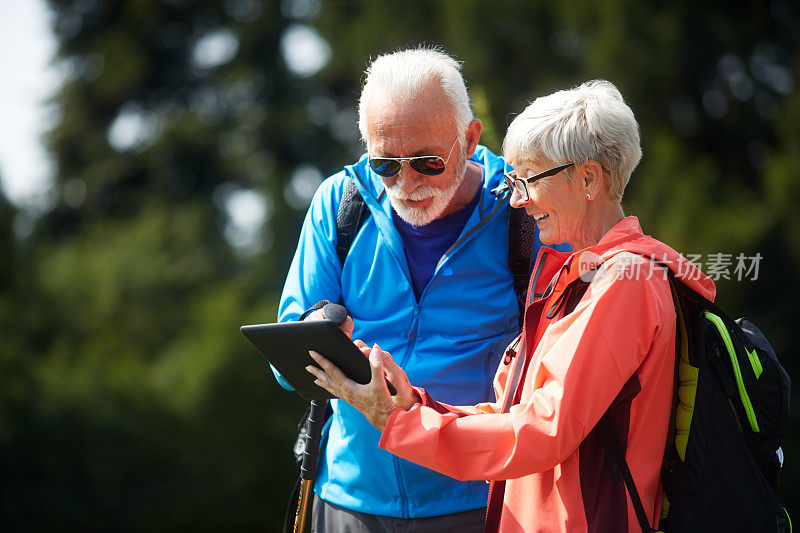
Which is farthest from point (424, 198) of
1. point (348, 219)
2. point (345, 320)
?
point (345, 320)

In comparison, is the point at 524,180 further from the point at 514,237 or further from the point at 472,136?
the point at 472,136

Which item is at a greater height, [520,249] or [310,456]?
[520,249]

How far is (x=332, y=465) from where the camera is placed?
2660 mm

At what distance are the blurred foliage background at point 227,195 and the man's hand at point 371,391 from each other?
511 cm

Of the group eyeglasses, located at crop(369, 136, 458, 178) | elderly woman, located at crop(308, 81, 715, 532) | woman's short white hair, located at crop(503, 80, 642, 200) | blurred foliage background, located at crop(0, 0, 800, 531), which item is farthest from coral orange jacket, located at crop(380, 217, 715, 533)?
blurred foliage background, located at crop(0, 0, 800, 531)

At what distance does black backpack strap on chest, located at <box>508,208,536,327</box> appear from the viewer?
2.59 meters

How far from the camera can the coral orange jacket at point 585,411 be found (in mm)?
1772

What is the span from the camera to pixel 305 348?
215cm

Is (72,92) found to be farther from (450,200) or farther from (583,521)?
(583,521)

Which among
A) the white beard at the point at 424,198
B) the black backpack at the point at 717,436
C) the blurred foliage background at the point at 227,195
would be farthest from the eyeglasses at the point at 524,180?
the blurred foliage background at the point at 227,195

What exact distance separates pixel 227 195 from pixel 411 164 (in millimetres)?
8375

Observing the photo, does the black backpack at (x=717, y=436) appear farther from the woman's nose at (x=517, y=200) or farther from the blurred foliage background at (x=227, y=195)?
the blurred foliage background at (x=227, y=195)

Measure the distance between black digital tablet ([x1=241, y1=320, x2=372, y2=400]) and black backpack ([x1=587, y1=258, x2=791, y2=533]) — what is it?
0.61 m

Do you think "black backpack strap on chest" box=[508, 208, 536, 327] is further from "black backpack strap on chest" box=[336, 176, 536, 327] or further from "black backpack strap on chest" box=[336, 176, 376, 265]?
"black backpack strap on chest" box=[336, 176, 376, 265]
